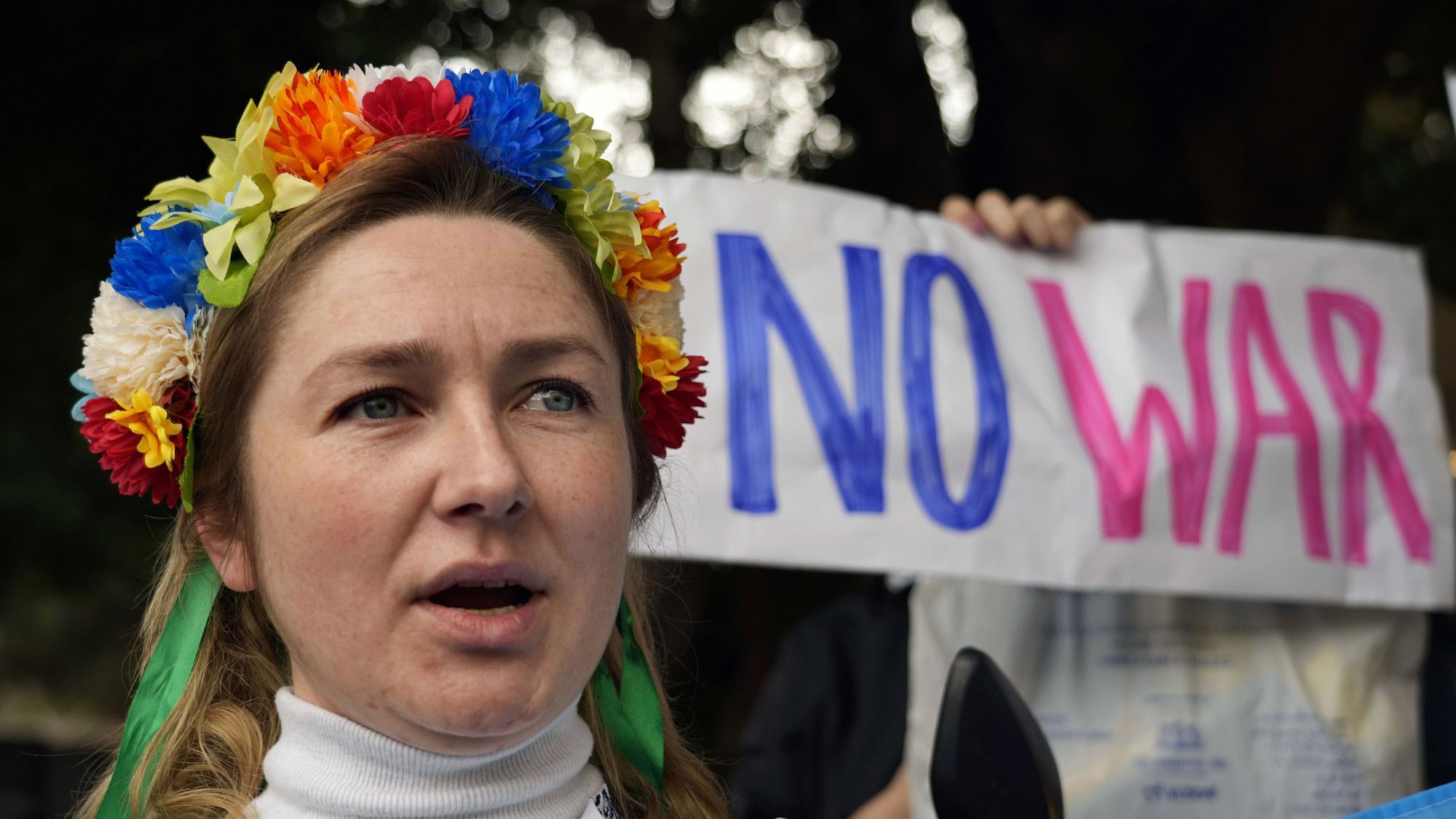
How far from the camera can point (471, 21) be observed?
4.96m

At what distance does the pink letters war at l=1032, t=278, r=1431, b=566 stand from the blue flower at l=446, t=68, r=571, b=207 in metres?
1.35

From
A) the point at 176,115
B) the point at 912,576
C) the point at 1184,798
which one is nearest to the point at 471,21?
the point at 176,115

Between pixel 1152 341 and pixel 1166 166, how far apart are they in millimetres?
1667

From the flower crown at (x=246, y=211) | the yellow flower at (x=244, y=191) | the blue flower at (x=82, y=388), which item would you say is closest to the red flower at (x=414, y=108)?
the flower crown at (x=246, y=211)

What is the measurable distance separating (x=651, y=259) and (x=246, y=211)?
46 centimetres

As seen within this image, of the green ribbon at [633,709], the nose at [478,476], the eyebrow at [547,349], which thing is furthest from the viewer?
the green ribbon at [633,709]

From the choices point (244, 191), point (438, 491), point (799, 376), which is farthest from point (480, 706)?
point (799, 376)

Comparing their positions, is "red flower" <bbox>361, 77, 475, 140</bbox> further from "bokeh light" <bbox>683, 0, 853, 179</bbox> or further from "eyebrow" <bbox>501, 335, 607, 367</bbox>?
"bokeh light" <bbox>683, 0, 853, 179</bbox>

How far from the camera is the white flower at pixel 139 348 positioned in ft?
5.17

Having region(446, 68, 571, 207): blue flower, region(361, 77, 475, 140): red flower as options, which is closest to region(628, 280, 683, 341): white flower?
region(446, 68, 571, 207): blue flower

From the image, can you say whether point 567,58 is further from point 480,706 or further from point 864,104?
point 480,706

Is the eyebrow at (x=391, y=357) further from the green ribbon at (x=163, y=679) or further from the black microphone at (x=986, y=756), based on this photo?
the black microphone at (x=986, y=756)

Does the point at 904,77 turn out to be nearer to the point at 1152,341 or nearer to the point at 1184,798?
the point at 1152,341

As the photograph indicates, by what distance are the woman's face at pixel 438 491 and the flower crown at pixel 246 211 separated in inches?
5.3
